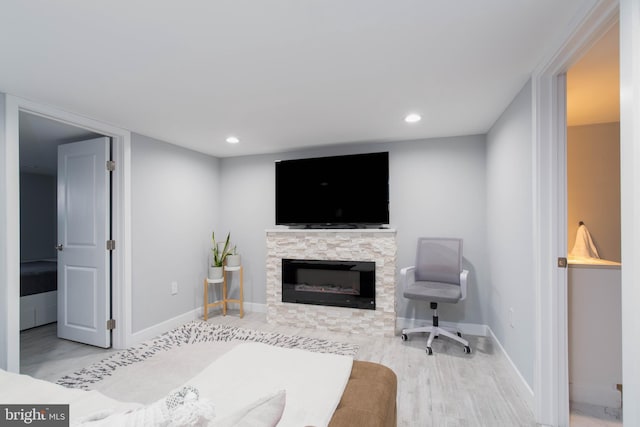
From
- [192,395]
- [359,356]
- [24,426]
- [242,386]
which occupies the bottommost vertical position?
[359,356]

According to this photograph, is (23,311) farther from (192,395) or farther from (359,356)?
(192,395)

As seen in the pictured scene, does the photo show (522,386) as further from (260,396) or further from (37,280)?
(37,280)

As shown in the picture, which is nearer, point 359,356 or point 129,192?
point 359,356

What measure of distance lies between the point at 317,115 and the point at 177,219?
2.26 meters

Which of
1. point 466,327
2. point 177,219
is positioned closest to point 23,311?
point 177,219

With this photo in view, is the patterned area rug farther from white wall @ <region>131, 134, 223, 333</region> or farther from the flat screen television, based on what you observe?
the flat screen television

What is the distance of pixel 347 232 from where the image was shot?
11.9 feet

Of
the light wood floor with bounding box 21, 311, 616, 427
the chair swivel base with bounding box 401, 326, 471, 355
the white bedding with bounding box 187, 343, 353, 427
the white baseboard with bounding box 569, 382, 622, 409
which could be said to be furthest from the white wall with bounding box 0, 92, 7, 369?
the white baseboard with bounding box 569, 382, 622, 409

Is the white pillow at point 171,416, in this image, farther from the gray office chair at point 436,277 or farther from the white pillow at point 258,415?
the gray office chair at point 436,277

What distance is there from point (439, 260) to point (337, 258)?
1161 mm

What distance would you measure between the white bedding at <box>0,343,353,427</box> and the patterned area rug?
163 centimetres

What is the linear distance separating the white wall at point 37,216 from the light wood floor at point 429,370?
239cm

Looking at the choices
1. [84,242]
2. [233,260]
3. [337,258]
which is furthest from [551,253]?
[84,242]

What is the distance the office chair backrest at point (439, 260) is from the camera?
130 inches
